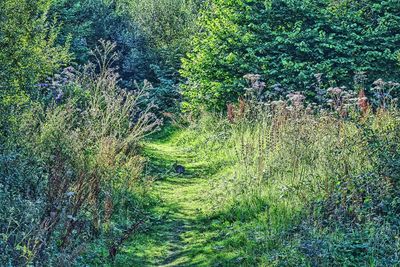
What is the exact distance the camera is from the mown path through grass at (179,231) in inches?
221

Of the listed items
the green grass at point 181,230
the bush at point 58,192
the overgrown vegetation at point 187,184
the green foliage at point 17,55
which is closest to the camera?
the bush at point 58,192

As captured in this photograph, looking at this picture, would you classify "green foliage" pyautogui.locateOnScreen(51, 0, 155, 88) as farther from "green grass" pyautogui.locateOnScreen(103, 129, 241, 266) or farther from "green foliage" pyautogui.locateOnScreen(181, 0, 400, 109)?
"green grass" pyautogui.locateOnScreen(103, 129, 241, 266)

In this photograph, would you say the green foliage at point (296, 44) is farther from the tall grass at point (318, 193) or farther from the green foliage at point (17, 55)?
the green foliage at point (17, 55)

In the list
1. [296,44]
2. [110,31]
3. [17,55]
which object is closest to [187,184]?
[17,55]

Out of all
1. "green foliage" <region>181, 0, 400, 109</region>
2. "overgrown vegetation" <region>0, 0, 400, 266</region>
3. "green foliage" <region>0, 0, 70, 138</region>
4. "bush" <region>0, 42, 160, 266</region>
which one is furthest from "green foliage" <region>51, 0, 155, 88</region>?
"bush" <region>0, 42, 160, 266</region>

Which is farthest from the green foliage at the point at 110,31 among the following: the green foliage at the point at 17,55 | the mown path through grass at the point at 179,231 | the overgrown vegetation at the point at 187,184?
the green foliage at the point at 17,55

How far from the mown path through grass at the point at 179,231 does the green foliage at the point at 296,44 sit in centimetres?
441

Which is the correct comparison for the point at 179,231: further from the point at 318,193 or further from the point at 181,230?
the point at 318,193

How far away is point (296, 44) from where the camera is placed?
41.7 ft

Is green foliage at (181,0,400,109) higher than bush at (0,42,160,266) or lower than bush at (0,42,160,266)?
higher

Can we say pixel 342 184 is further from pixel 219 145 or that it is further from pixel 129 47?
pixel 129 47

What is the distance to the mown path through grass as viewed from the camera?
5.61m

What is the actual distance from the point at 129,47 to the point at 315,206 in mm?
16239

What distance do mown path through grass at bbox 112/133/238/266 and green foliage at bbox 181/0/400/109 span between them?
4408mm
